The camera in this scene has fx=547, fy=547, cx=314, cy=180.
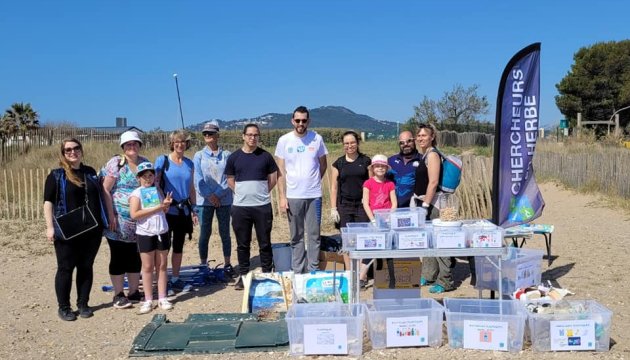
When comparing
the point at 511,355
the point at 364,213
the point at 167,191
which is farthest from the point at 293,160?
the point at 511,355

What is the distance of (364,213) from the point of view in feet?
18.9

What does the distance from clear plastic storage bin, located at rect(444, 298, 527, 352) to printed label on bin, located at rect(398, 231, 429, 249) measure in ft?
1.85

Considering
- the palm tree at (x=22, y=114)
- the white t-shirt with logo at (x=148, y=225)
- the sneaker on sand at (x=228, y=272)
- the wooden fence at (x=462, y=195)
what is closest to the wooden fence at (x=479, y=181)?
the wooden fence at (x=462, y=195)

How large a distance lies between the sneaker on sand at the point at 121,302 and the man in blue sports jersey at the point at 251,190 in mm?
1250

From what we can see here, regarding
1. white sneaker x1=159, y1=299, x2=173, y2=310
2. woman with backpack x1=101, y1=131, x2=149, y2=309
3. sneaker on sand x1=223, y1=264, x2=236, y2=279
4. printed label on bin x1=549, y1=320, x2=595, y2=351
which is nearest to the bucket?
sneaker on sand x1=223, y1=264, x2=236, y2=279

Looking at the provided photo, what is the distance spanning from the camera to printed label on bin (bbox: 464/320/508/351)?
165 inches

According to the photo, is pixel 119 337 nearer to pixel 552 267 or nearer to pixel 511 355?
pixel 511 355

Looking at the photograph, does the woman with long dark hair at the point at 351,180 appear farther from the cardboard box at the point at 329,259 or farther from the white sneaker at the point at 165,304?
the white sneaker at the point at 165,304

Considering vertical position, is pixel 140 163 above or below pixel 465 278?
above

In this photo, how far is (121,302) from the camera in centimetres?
565

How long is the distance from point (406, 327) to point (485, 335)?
604 mm

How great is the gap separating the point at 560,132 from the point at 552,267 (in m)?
22.1

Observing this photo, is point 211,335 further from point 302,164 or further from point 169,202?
point 302,164

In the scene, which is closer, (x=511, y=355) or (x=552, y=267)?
(x=511, y=355)
